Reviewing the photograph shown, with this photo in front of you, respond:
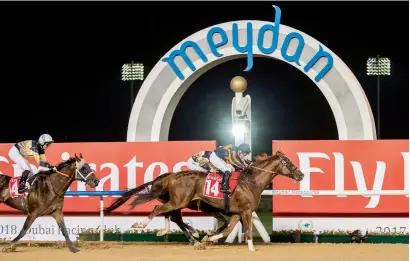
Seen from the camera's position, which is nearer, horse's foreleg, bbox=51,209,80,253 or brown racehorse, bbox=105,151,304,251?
horse's foreleg, bbox=51,209,80,253

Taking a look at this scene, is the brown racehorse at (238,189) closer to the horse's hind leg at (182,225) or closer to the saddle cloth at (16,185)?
the horse's hind leg at (182,225)

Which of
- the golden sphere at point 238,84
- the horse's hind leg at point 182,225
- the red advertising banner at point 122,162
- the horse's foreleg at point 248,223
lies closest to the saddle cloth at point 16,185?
the red advertising banner at point 122,162

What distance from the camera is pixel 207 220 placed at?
38.7 feet

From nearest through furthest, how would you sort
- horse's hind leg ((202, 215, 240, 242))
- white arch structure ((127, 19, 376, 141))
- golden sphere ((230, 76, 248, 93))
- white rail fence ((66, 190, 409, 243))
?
1. horse's hind leg ((202, 215, 240, 242))
2. white rail fence ((66, 190, 409, 243))
3. white arch structure ((127, 19, 376, 141))
4. golden sphere ((230, 76, 248, 93))

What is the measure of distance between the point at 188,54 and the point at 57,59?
68.0 feet

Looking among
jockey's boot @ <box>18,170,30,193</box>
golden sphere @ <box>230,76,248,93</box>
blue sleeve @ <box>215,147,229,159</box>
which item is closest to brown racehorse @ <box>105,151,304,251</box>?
blue sleeve @ <box>215,147,229,159</box>

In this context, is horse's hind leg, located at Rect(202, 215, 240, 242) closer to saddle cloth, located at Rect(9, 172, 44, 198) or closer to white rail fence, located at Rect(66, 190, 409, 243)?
white rail fence, located at Rect(66, 190, 409, 243)

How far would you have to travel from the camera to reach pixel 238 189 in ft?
34.8

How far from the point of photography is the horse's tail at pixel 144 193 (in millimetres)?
10797

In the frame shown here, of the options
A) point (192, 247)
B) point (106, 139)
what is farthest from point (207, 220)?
point (106, 139)

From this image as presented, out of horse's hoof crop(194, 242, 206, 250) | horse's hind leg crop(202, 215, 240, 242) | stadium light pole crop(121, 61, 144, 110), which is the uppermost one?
stadium light pole crop(121, 61, 144, 110)

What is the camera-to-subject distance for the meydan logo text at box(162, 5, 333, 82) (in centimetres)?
1182

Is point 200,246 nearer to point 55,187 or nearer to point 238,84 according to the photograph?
point 55,187

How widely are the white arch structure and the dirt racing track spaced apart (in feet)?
6.43
